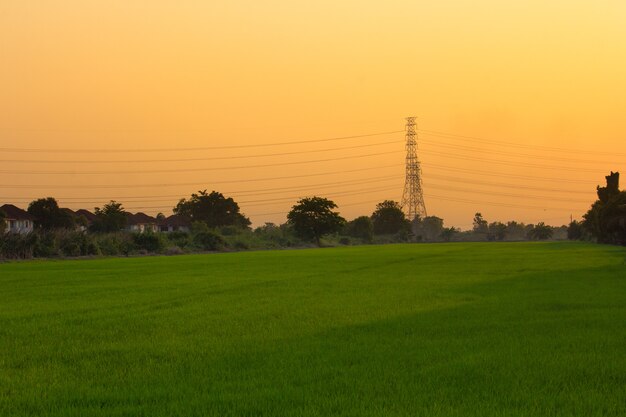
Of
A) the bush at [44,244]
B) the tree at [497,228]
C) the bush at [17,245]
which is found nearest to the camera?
the bush at [17,245]

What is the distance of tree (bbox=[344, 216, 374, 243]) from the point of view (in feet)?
414

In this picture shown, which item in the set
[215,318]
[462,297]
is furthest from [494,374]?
[462,297]

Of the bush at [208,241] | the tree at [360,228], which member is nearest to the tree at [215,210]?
the tree at [360,228]

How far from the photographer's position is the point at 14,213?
322 feet

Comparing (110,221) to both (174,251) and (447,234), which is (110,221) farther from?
(447,234)

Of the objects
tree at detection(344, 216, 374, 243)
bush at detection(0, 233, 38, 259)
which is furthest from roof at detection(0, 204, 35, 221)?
tree at detection(344, 216, 374, 243)

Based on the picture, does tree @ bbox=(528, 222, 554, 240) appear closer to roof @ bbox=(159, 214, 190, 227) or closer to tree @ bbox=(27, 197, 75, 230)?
roof @ bbox=(159, 214, 190, 227)

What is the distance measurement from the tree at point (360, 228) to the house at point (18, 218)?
2145 inches

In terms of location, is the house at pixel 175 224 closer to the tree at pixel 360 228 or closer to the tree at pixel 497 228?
the tree at pixel 360 228

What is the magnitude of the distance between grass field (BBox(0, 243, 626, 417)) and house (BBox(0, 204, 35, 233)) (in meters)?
80.6

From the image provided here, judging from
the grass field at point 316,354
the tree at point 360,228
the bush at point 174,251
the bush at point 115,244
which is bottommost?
the grass field at point 316,354

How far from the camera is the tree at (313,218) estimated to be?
341ft

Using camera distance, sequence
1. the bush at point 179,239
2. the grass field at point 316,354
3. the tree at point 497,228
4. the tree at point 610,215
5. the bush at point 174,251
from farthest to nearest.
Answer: the tree at point 497,228, the bush at point 179,239, the bush at point 174,251, the tree at point 610,215, the grass field at point 316,354

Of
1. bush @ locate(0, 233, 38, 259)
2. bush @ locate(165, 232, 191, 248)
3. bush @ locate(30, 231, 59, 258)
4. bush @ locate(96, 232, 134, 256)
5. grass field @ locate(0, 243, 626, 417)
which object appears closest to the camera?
grass field @ locate(0, 243, 626, 417)
